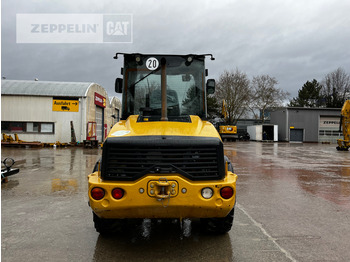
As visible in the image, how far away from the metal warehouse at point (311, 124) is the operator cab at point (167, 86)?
39012mm

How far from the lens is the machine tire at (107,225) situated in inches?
149

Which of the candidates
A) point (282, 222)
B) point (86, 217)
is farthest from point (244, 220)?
point (86, 217)

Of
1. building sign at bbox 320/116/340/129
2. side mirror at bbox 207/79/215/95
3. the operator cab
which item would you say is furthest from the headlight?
building sign at bbox 320/116/340/129

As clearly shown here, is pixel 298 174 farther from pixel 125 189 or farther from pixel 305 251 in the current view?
pixel 125 189

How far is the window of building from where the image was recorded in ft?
78.1

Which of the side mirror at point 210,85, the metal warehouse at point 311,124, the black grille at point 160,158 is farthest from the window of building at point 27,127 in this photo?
the metal warehouse at point 311,124

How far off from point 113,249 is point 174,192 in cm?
123

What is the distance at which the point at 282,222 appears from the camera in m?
4.61

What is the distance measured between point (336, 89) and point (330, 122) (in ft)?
54.0

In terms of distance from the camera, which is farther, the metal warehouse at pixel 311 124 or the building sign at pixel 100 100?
the metal warehouse at pixel 311 124

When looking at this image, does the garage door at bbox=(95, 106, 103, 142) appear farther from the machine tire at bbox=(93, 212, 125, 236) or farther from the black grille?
the black grille

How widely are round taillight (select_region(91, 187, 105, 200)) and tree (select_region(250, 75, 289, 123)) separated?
48068 mm

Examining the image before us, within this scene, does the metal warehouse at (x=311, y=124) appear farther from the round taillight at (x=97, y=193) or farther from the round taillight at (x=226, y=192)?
the round taillight at (x=97, y=193)

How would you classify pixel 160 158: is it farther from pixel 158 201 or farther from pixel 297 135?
pixel 297 135
